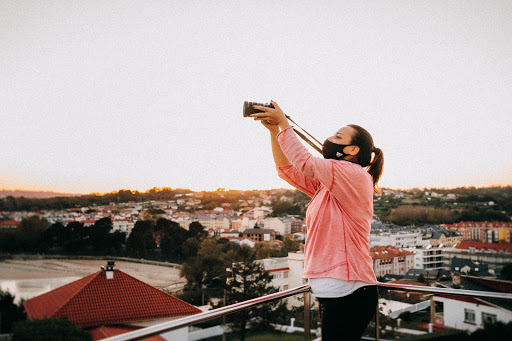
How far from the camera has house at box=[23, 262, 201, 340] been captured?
1648 cm

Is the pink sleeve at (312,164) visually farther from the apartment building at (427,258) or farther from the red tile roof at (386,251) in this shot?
the apartment building at (427,258)

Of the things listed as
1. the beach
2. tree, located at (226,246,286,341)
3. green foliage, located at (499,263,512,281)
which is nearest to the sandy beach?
the beach

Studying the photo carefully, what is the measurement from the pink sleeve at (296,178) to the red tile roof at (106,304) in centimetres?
1628

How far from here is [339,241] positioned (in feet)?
3.28

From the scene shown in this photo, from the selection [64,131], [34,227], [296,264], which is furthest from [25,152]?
[296,264]

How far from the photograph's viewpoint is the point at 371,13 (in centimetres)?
1195

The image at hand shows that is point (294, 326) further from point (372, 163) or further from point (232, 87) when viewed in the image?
point (232, 87)

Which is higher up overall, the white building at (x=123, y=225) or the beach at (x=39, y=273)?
the white building at (x=123, y=225)

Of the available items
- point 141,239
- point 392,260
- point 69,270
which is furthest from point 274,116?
point 69,270

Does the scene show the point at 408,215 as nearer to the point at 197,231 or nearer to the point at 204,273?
the point at 204,273

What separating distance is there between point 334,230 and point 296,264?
25.4 meters

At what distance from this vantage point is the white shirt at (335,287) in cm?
100

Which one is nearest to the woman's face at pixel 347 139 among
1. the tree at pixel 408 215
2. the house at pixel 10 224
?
the tree at pixel 408 215

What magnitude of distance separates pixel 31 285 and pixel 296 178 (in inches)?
1140
